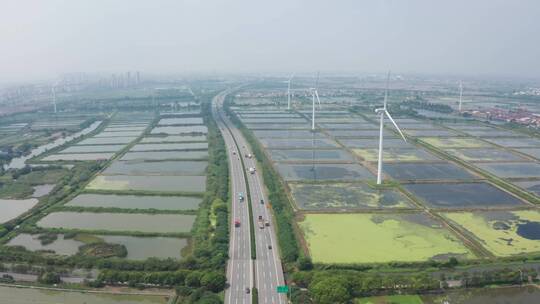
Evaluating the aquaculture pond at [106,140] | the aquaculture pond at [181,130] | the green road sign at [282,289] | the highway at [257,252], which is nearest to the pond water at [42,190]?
the highway at [257,252]

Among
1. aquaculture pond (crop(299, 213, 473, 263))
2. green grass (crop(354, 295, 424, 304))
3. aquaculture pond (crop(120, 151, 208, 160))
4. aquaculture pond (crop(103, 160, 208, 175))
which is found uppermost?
aquaculture pond (crop(120, 151, 208, 160))

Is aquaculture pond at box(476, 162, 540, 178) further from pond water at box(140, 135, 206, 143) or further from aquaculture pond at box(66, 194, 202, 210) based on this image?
pond water at box(140, 135, 206, 143)

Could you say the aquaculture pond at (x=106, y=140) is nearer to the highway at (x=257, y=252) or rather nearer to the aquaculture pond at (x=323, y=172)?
the highway at (x=257, y=252)

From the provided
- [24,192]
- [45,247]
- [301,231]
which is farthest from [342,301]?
[24,192]

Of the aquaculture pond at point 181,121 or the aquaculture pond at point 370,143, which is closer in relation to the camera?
the aquaculture pond at point 370,143

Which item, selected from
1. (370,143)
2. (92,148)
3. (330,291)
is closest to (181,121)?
(92,148)

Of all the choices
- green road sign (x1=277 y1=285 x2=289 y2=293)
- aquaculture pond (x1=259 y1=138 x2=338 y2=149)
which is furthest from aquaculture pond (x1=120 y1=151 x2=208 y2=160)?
green road sign (x1=277 y1=285 x2=289 y2=293)
